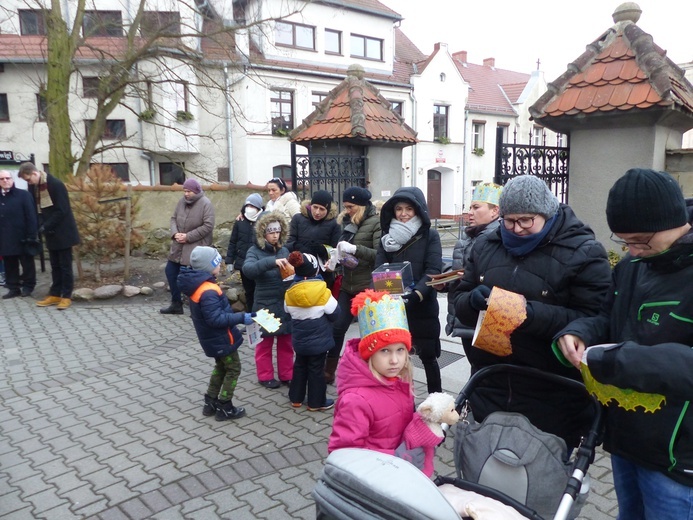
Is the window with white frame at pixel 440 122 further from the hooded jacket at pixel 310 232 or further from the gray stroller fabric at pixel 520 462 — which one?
the gray stroller fabric at pixel 520 462

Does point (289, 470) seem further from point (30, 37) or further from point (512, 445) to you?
point (30, 37)

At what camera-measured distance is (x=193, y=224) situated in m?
7.14

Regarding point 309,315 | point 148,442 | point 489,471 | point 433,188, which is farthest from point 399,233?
point 433,188

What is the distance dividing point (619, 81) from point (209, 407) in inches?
197

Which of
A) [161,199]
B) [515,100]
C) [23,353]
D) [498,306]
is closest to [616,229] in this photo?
[498,306]

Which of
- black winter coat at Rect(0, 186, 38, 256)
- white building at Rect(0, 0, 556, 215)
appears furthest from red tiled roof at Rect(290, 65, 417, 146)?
white building at Rect(0, 0, 556, 215)

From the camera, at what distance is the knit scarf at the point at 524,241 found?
7.75 feet

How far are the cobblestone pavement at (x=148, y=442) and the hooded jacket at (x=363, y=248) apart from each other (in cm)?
112

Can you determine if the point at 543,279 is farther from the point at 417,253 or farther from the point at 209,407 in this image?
the point at 209,407

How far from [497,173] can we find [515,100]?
32.0 m

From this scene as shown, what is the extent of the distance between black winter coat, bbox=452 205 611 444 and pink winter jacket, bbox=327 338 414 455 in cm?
43

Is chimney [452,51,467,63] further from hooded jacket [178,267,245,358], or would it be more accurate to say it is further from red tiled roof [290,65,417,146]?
hooded jacket [178,267,245,358]

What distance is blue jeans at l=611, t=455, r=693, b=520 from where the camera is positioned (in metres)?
1.81

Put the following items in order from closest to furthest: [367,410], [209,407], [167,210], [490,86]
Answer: [367,410], [209,407], [167,210], [490,86]
